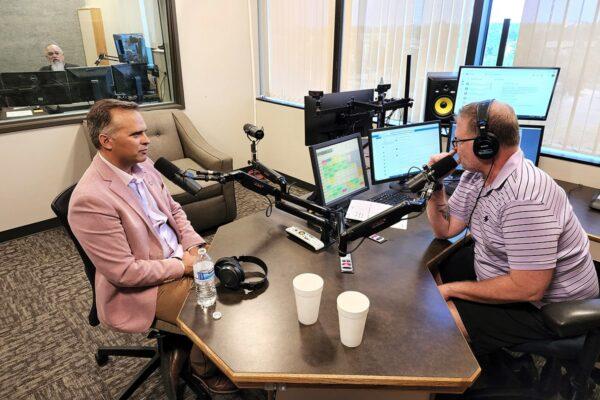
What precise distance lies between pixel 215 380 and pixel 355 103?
63.2 inches

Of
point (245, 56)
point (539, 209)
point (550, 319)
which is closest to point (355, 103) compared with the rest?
point (539, 209)

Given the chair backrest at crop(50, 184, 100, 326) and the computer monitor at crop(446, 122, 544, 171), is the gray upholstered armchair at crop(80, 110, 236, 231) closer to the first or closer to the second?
the chair backrest at crop(50, 184, 100, 326)

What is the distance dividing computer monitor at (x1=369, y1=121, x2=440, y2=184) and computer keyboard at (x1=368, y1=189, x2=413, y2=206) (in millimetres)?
74

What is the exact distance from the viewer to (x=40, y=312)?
2.33 m

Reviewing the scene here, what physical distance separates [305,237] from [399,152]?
2.84ft

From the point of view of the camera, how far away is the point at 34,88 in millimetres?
3162

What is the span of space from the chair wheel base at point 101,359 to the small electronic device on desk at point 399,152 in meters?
1.59

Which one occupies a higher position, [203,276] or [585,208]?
[203,276]

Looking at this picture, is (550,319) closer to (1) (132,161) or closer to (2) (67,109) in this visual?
(1) (132,161)

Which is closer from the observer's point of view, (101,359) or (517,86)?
(101,359)

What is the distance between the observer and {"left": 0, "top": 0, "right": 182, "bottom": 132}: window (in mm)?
3156

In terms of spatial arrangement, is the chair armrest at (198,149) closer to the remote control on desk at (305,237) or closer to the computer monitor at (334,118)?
the computer monitor at (334,118)

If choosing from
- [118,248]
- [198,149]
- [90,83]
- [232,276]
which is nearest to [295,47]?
[198,149]

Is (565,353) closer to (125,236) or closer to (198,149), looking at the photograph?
(125,236)
